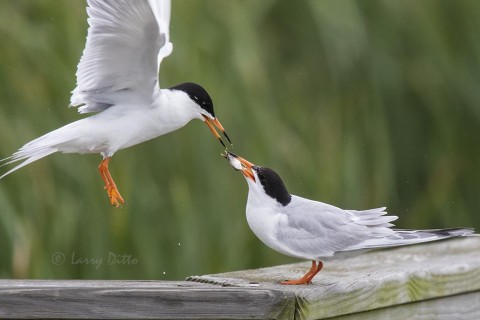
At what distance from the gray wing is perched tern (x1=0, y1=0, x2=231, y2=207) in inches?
20.3

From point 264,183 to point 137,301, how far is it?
67 cm

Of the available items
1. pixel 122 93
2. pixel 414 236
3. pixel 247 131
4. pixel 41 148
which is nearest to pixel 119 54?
pixel 122 93

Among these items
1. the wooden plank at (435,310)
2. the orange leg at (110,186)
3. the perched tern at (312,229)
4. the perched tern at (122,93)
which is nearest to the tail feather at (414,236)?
the perched tern at (312,229)

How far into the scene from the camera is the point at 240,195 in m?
4.31

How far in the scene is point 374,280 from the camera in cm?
283

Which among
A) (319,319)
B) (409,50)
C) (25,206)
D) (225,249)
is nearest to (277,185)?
(319,319)

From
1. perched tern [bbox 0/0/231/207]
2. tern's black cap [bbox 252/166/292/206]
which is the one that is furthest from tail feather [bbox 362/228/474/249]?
perched tern [bbox 0/0/231/207]

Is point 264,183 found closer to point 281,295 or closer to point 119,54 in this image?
point 281,295

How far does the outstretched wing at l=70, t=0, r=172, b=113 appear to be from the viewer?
11.1 ft

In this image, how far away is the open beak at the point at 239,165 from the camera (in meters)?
3.06

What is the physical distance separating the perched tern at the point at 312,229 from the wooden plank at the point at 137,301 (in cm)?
31

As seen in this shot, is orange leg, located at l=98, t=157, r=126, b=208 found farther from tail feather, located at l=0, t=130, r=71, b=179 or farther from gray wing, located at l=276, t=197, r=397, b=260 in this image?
gray wing, located at l=276, t=197, r=397, b=260

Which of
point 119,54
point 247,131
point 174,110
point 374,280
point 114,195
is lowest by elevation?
point 374,280

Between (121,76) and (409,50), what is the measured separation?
2.02 metres
